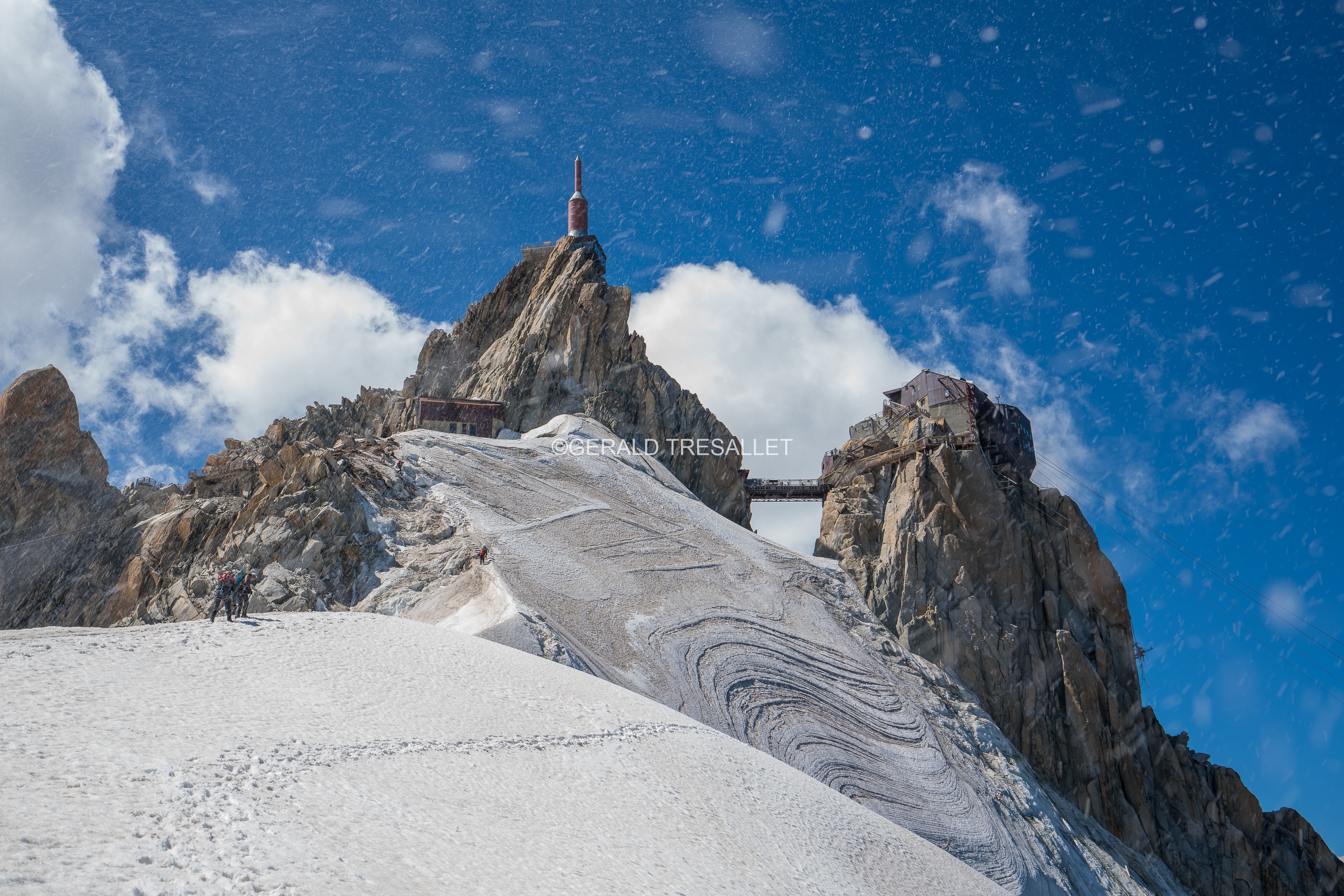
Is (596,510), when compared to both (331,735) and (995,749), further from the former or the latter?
(331,735)

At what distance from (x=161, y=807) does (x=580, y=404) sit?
54098 millimetres

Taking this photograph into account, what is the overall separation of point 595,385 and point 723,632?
118ft

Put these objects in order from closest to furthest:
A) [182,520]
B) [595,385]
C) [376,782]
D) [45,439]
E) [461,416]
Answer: [376,782], [182,520], [45,439], [461,416], [595,385]


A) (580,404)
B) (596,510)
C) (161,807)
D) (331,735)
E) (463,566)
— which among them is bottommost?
(161,807)

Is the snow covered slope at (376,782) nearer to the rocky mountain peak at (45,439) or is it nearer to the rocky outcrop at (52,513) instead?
the rocky outcrop at (52,513)

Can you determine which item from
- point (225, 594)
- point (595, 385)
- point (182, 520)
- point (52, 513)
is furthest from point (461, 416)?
point (225, 594)

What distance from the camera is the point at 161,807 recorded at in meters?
9.81

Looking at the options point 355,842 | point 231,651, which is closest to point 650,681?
point 231,651

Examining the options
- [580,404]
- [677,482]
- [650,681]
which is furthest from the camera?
[580,404]

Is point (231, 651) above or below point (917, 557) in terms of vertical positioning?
below

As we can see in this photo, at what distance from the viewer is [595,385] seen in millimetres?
64500

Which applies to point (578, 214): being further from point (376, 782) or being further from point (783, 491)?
point (376, 782)


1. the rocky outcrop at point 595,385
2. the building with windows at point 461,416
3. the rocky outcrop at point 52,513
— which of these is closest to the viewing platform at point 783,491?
the rocky outcrop at point 595,385

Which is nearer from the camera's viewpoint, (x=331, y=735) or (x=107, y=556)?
(x=331, y=735)
